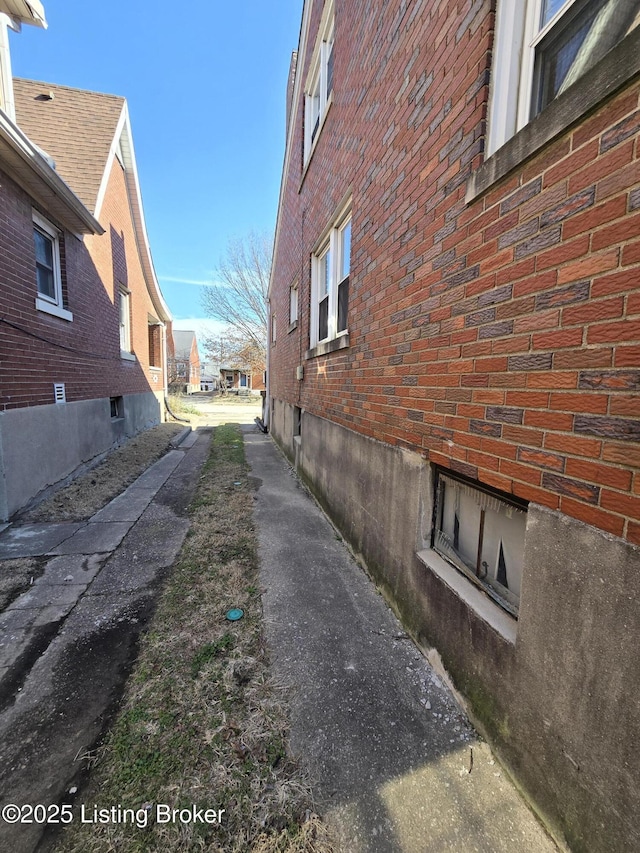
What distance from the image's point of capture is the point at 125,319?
9680 millimetres

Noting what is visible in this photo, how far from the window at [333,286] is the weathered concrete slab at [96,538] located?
3291mm

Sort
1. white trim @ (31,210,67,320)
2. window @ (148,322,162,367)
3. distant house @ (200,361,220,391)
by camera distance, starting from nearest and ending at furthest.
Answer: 1. white trim @ (31,210,67,320)
2. window @ (148,322,162,367)
3. distant house @ (200,361,220,391)

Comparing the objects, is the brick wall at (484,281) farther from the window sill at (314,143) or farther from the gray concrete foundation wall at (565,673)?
the window sill at (314,143)

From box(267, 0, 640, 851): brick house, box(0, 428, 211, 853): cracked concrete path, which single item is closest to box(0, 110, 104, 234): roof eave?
box(267, 0, 640, 851): brick house

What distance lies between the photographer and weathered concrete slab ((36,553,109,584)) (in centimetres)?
287

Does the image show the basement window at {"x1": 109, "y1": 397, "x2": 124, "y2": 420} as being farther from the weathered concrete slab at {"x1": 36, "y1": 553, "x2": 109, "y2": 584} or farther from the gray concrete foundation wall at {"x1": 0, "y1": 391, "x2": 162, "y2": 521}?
the weathered concrete slab at {"x1": 36, "y1": 553, "x2": 109, "y2": 584}

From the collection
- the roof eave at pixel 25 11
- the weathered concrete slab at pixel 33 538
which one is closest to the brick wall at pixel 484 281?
the weathered concrete slab at pixel 33 538

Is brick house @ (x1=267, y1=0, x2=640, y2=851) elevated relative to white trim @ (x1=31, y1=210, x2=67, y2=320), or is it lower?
lower

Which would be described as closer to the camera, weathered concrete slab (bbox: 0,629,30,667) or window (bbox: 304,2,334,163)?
weathered concrete slab (bbox: 0,629,30,667)

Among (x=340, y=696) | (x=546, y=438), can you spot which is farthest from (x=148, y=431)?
(x=546, y=438)

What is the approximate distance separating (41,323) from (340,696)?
19.2ft

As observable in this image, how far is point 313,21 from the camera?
17.5 ft

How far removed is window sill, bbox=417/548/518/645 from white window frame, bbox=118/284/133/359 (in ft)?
30.9

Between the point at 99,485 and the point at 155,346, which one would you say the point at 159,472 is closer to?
the point at 99,485
